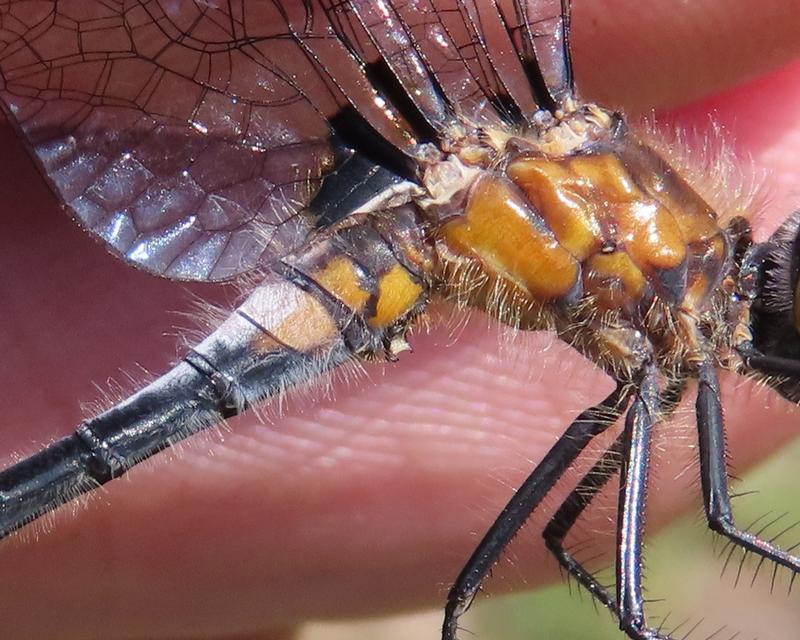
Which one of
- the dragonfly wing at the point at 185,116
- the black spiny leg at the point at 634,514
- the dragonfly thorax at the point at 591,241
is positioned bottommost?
the black spiny leg at the point at 634,514

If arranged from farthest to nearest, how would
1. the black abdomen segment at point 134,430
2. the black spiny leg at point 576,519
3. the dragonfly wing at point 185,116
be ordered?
the black spiny leg at point 576,519 → the dragonfly wing at point 185,116 → the black abdomen segment at point 134,430

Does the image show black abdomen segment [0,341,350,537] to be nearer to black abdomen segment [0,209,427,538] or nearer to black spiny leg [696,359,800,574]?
black abdomen segment [0,209,427,538]

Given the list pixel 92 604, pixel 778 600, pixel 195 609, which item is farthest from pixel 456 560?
pixel 778 600

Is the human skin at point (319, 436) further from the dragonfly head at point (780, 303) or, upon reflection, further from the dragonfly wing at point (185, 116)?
the dragonfly head at point (780, 303)

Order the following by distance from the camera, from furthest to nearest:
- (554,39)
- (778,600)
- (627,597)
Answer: (778,600) → (554,39) → (627,597)

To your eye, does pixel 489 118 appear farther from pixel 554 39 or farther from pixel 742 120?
pixel 742 120

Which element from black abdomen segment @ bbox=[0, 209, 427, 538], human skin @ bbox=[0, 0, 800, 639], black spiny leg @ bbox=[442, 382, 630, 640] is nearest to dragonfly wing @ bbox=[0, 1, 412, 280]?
black abdomen segment @ bbox=[0, 209, 427, 538]

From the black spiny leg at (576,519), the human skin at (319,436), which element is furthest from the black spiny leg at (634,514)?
the human skin at (319,436)
